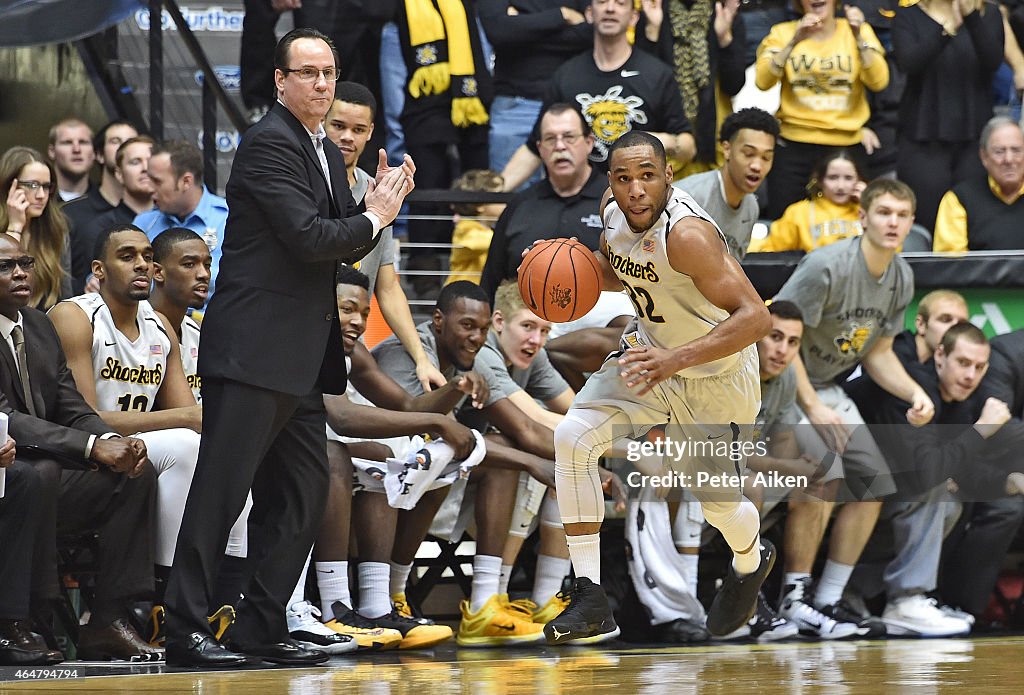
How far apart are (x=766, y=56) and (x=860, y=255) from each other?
186cm

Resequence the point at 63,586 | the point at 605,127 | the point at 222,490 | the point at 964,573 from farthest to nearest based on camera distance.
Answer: the point at 605,127 < the point at 964,573 < the point at 63,586 < the point at 222,490

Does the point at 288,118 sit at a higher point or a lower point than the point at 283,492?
higher

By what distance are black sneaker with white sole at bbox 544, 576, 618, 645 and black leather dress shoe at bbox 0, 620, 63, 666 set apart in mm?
1954

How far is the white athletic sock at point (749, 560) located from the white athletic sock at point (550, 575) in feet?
3.62

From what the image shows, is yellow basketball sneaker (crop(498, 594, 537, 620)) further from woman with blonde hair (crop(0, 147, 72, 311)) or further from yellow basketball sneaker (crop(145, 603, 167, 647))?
woman with blonde hair (crop(0, 147, 72, 311))

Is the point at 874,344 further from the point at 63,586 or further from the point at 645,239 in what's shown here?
the point at 63,586

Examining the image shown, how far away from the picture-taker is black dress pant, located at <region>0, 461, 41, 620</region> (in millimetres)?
5730

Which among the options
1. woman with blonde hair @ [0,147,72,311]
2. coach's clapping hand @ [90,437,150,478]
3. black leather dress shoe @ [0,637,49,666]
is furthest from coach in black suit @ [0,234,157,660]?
woman with blonde hair @ [0,147,72,311]

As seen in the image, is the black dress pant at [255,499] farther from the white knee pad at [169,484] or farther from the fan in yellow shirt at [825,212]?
the fan in yellow shirt at [825,212]

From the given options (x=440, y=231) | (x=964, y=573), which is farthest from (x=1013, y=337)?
(x=440, y=231)

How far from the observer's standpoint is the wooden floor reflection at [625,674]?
16.8 feet

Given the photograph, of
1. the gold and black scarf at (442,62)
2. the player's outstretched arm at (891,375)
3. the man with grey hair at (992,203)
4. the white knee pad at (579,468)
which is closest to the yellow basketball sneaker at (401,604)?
the white knee pad at (579,468)

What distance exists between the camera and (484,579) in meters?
7.30

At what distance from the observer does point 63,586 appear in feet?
21.6
